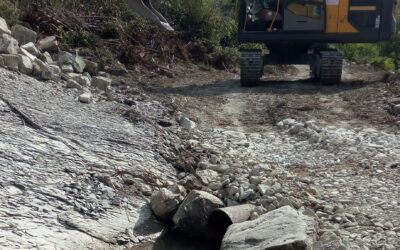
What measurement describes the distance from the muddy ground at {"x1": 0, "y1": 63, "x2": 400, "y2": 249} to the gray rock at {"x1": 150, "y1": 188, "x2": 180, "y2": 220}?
99mm

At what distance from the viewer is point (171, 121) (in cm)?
1012

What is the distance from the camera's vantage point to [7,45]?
10414 mm

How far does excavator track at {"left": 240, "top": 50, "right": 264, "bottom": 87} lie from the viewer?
14141 mm

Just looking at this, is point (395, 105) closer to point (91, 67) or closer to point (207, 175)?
point (207, 175)

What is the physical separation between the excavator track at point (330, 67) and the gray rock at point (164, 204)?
25.3 feet

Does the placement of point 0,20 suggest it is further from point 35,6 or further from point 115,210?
point 115,210

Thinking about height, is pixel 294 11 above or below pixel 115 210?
above

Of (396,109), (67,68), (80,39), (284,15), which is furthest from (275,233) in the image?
(80,39)

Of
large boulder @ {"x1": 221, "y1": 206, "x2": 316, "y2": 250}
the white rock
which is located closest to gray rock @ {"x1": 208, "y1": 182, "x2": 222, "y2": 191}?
large boulder @ {"x1": 221, "y1": 206, "x2": 316, "y2": 250}

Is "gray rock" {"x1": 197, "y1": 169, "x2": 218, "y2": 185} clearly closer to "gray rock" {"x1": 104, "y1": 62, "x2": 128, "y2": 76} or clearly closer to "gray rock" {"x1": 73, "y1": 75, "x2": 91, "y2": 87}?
"gray rock" {"x1": 73, "y1": 75, "x2": 91, "y2": 87}

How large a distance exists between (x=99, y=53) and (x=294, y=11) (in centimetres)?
387

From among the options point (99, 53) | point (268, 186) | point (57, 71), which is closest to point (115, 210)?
point (268, 186)

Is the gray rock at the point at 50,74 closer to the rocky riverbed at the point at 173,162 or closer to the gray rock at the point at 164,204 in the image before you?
the rocky riverbed at the point at 173,162

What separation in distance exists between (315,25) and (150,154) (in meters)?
7.00
